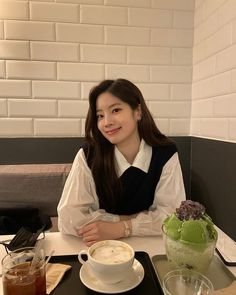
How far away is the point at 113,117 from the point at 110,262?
24.6 inches

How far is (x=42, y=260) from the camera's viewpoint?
24.6 inches

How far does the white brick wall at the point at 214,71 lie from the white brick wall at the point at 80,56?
0.03 m

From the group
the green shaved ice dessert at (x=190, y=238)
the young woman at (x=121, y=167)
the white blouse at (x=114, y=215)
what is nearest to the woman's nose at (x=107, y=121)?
the young woman at (x=121, y=167)

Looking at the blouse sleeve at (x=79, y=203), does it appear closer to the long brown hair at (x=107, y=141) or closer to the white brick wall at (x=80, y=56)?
the long brown hair at (x=107, y=141)

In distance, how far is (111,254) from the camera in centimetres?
67

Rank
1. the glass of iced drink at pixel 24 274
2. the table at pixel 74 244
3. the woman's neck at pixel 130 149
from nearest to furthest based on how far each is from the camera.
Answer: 1. the glass of iced drink at pixel 24 274
2. the table at pixel 74 244
3. the woman's neck at pixel 130 149

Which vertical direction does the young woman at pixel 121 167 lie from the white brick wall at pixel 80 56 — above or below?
below

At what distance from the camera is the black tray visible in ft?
2.09

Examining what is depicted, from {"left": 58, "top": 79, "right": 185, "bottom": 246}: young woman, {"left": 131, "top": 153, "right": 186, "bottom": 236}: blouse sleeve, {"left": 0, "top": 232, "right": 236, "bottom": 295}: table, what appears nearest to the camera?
{"left": 0, "top": 232, "right": 236, "bottom": 295}: table

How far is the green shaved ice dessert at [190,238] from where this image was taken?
0.66 metres

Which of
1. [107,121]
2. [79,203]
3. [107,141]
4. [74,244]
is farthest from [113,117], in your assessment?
[74,244]

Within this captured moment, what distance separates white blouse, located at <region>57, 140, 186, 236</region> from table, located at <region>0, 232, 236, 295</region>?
24 mm

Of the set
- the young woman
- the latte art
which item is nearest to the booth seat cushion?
the young woman

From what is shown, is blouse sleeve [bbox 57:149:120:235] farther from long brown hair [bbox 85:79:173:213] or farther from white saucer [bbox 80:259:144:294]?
white saucer [bbox 80:259:144:294]
